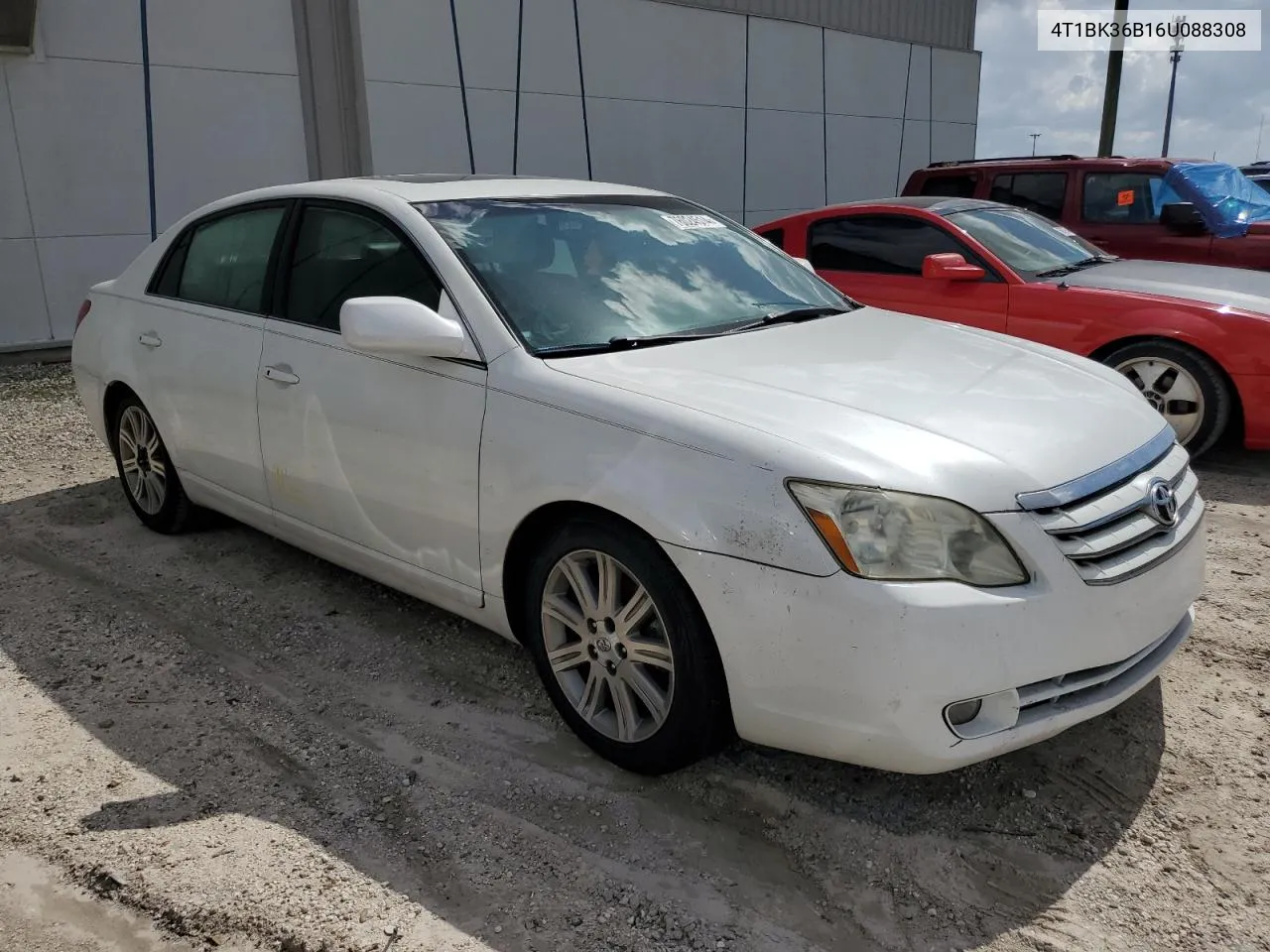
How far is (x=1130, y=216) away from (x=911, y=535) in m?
7.28

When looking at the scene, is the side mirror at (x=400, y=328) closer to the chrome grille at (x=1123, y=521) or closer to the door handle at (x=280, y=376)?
the door handle at (x=280, y=376)

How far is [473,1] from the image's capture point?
35.1 ft

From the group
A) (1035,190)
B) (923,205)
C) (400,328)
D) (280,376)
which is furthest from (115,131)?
(1035,190)

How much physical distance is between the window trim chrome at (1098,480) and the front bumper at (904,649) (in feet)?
0.24

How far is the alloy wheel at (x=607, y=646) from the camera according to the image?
2.77 m

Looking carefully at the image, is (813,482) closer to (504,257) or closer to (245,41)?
(504,257)

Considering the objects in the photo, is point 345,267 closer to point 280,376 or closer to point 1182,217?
point 280,376

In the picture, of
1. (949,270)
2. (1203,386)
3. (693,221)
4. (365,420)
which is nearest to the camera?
(365,420)

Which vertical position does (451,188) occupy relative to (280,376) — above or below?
above

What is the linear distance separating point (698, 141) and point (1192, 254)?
6707mm

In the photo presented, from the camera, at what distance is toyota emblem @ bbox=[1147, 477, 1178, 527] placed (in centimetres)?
274


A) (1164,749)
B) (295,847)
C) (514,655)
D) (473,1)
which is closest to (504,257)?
(514,655)

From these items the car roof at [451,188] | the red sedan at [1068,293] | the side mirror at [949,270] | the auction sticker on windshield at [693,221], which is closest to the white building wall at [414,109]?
the red sedan at [1068,293]

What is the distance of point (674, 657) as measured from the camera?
8.73ft
